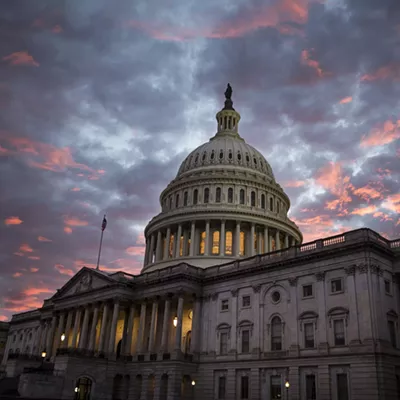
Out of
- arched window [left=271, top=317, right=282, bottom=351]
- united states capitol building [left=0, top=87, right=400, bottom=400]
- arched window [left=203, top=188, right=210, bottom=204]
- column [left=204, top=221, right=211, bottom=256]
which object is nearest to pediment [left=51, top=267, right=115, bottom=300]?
united states capitol building [left=0, top=87, right=400, bottom=400]

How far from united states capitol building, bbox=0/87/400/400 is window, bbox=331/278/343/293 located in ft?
0.33

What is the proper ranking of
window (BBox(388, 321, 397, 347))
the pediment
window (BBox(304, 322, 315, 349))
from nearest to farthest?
window (BBox(388, 321, 397, 347)) < window (BBox(304, 322, 315, 349)) < the pediment

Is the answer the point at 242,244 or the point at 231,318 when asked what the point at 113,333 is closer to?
the point at 231,318

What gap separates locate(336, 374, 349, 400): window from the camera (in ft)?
147

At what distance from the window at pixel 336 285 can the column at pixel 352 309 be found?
1088 millimetres

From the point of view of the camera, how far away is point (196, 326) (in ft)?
201

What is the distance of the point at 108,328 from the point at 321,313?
32792 mm

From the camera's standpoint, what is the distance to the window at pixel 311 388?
155 feet

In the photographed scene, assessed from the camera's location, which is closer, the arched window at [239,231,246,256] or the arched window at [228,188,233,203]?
the arched window at [239,231,246,256]

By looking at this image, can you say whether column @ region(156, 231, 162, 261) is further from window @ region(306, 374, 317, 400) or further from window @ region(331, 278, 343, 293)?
window @ region(306, 374, 317, 400)

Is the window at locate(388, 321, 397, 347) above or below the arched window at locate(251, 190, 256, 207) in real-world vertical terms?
below

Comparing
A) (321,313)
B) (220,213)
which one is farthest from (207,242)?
(321,313)

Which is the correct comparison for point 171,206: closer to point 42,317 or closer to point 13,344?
point 42,317

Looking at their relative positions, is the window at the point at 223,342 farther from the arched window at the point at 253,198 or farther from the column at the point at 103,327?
the arched window at the point at 253,198
